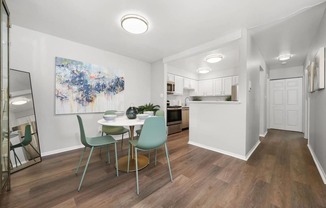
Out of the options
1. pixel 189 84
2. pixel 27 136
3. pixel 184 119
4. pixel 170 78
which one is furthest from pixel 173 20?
pixel 189 84

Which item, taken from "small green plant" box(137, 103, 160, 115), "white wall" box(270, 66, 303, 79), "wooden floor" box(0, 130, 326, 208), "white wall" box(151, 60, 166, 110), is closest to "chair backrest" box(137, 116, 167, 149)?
"wooden floor" box(0, 130, 326, 208)

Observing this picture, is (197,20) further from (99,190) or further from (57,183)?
(57,183)

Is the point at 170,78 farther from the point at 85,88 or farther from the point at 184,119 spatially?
the point at 85,88

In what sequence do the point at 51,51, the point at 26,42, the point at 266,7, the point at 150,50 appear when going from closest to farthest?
the point at 266,7
the point at 26,42
the point at 51,51
the point at 150,50

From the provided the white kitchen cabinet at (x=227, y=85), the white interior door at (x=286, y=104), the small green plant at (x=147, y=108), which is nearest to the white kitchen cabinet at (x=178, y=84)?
the small green plant at (x=147, y=108)

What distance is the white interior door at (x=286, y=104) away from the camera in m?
4.64

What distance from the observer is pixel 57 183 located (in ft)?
5.43

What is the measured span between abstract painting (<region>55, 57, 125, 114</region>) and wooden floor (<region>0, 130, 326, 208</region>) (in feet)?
3.58

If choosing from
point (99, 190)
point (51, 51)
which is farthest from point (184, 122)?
point (51, 51)

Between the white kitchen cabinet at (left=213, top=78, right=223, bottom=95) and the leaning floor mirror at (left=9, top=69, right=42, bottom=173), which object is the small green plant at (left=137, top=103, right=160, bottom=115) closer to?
the leaning floor mirror at (left=9, top=69, right=42, bottom=173)

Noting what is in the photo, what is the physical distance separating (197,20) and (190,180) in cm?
241

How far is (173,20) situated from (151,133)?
5.93 feet

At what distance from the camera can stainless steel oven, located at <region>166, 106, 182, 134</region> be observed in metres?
4.28

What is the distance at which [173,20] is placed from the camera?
2.08 metres
